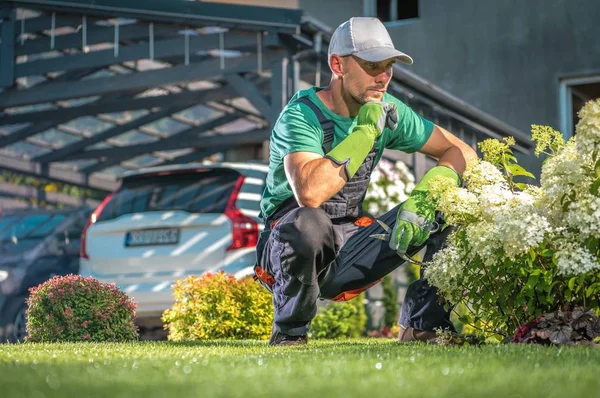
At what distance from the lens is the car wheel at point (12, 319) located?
10.4 metres

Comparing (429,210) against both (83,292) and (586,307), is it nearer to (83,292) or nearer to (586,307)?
(586,307)

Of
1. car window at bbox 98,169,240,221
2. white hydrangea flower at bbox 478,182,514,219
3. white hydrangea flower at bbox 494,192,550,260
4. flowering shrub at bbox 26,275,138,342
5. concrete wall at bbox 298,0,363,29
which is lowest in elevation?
flowering shrub at bbox 26,275,138,342

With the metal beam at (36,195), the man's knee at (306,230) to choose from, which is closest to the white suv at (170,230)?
the man's knee at (306,230)

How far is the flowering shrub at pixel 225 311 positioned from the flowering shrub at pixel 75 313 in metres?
0.90

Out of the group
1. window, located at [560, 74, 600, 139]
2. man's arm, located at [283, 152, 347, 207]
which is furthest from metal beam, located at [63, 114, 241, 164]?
man's arm, located at [283, 152, 347, 207]

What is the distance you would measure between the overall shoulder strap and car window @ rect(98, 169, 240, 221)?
135 inches

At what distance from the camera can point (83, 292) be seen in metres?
6.86

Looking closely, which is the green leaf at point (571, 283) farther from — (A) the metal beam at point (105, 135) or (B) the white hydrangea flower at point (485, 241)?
(A) the metal beam at point (105, 135)

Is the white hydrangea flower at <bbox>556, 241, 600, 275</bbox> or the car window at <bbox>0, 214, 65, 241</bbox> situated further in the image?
the car window at <bbox>0, 214, 65, 241</bbox>

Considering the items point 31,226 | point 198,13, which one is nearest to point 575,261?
point 198,13

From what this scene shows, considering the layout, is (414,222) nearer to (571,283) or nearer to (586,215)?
(571,283)

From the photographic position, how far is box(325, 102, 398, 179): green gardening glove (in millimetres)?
5484

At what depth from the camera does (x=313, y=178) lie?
5395mm

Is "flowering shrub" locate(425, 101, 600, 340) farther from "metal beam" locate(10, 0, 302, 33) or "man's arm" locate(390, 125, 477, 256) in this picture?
"metal beam" locate(10, 0, 302, 33)
